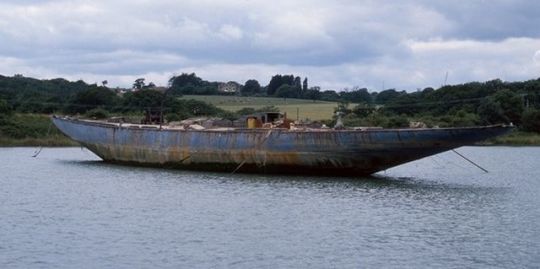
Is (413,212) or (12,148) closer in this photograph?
(413,212)

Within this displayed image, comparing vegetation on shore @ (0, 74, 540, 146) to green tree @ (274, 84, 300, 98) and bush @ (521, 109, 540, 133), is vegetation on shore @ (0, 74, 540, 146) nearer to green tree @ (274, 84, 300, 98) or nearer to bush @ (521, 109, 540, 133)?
bush @ (521, 109, 540, 133)

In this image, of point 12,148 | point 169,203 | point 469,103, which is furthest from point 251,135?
point 469,103

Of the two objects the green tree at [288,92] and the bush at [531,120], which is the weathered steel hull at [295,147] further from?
the green tree at [288,92]

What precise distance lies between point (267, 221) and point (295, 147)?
14.7 meters

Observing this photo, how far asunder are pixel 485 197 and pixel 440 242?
1071 centimetres

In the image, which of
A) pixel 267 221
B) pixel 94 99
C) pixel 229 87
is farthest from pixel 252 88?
pixel 267 221

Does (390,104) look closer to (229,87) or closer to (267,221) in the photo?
(229,87)

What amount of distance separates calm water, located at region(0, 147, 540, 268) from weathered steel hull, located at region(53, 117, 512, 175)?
111 centimetres

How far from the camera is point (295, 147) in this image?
39688 millimetres

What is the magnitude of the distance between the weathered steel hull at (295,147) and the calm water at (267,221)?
1108 millimetres

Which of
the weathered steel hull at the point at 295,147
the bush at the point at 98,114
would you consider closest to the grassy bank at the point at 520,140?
the bush at the point at 98,114

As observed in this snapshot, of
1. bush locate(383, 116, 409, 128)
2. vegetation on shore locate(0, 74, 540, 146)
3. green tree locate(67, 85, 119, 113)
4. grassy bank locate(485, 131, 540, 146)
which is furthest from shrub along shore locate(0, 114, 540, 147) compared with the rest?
grassy bank locate(485, 131, 540, 146)

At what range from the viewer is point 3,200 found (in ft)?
99.6

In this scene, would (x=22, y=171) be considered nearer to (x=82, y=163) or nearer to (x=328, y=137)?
(x=82, y=163)
